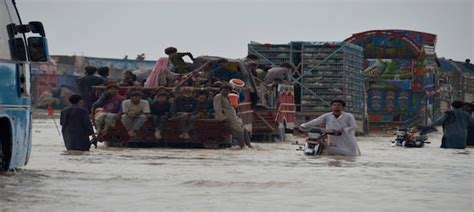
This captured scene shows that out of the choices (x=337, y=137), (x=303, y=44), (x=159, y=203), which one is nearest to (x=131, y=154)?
(x=337, y=137)

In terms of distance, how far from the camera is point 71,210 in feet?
33.8

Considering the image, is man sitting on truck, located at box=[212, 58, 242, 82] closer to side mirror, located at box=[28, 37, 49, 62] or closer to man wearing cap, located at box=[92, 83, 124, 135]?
man wearing cap, located at box=[92, 83, 124, 135]

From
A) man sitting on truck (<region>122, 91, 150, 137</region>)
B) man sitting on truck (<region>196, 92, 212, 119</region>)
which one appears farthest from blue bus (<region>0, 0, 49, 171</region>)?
man sitting on truck (<region>196, 92, 212, 119</region>)

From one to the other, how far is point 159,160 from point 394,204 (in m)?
7.58

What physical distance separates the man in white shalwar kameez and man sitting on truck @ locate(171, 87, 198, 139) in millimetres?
2868

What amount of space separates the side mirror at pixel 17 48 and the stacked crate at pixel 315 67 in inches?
812

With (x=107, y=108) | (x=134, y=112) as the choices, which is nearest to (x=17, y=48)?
(x=134, y=112)

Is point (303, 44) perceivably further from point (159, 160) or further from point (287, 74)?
point (159, 160)

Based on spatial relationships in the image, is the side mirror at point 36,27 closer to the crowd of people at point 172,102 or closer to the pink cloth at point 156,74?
the crowd of people at point 172,102

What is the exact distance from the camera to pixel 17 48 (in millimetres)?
14055

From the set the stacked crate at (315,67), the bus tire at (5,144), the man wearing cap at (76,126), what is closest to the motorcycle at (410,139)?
the stacked crate at (315,67)

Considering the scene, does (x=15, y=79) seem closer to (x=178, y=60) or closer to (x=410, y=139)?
A: (x=178, y=60)

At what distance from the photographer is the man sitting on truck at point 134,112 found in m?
23.4

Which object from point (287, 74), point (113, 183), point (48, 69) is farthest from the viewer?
point (48, 69)
